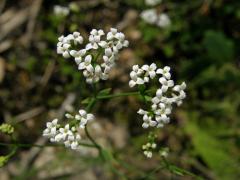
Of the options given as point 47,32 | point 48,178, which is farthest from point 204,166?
point 47,32

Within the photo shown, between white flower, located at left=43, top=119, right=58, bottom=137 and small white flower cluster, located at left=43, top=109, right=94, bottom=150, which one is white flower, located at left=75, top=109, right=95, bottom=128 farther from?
white flower, located at left=43, top=119, right=58, bottom=137

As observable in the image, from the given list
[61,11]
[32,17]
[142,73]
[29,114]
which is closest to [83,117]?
[142,73]

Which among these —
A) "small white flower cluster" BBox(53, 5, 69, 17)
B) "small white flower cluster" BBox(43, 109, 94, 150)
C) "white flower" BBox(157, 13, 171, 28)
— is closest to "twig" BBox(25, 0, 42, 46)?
"small white flower cluster" BBox(53, 5, 69, 17)

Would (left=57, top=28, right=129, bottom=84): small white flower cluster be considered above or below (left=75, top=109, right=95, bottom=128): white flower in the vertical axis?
above

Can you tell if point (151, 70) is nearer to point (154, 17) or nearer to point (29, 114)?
point (154, 17)

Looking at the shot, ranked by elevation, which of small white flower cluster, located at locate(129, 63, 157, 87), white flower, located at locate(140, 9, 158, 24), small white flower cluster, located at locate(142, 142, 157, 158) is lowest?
small white flower cluster, located at locate(142, 142, 157, 158)

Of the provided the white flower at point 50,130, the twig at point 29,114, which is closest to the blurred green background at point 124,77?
the twig at point 29,114

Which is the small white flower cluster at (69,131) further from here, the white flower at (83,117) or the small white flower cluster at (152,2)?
the small white flower cluster at (152,2)
